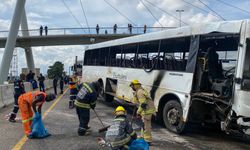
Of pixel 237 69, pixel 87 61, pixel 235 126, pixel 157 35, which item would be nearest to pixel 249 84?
pixel 237 69

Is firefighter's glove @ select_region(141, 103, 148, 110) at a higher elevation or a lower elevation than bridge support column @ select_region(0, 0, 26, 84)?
lower

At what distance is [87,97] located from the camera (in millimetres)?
8625

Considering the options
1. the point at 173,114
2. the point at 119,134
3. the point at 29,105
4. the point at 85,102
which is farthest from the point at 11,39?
the point at 119,134

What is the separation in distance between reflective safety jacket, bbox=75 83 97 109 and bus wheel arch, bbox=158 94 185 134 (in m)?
2.23

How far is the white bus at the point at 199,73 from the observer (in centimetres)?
760

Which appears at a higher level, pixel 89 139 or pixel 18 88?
pixel 18 88

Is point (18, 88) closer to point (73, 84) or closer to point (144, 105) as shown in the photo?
point (73, 84)

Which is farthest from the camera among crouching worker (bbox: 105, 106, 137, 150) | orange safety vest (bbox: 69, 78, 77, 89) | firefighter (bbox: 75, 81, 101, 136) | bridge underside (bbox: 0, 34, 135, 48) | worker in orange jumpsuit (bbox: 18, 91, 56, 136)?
bridge underside (bbox: 0, 34, 135, 48)

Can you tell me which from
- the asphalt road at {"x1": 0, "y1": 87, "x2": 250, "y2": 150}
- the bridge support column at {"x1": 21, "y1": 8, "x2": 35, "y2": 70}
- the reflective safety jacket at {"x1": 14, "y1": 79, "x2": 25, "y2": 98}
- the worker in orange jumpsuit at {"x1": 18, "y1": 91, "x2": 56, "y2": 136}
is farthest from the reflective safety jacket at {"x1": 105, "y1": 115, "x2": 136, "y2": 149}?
the bridge support column at {"x1": 21, "y1": 8, "x2": 35, "y2": 70}

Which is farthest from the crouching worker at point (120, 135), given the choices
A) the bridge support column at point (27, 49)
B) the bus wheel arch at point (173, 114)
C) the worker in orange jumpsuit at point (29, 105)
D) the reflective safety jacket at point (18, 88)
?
the bridge support column at point (27, 49)

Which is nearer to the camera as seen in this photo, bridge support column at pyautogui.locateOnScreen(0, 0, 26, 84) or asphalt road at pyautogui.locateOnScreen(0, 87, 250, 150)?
asphalt road at pyautogui.locateOnScreen(0, 87, 250, 150)

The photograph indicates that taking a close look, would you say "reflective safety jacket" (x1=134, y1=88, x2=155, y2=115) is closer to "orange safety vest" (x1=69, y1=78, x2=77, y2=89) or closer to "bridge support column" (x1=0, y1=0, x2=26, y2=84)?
"orange safety vest" (x1=69, y1=78, x2=77, y2=89)

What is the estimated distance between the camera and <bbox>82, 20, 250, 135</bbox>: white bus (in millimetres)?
7598

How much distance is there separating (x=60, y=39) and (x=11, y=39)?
45.8 feet
